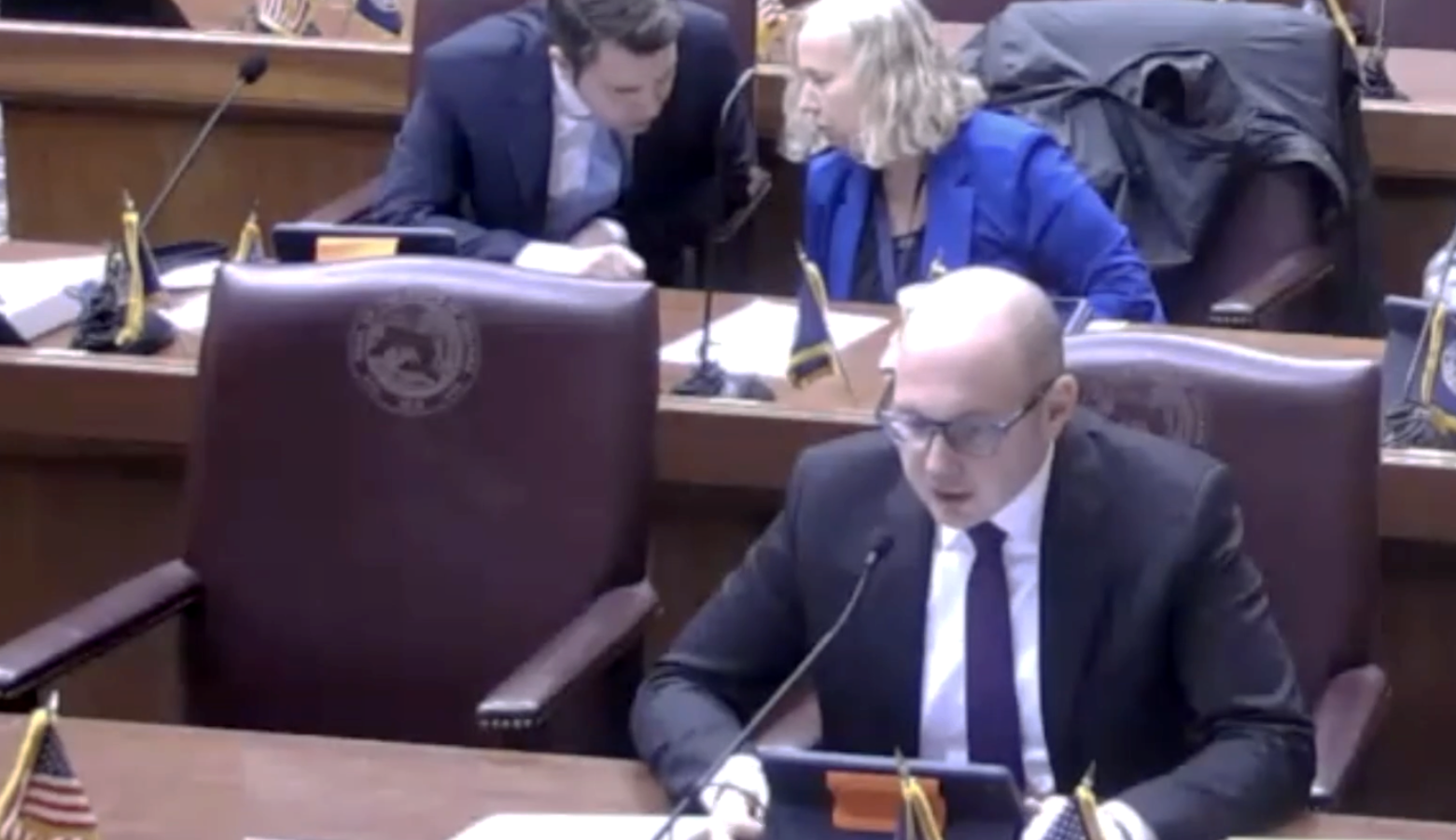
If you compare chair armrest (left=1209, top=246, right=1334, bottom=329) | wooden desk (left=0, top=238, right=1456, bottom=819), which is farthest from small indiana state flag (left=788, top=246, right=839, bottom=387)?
chair armrest (left=1209, top=246, right=1334, bottom=329)

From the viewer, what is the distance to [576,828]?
1.94m

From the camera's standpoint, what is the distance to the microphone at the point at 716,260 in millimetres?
2939

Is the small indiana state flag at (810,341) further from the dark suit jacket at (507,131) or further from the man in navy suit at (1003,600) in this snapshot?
the dark suit jacket at (507,131)

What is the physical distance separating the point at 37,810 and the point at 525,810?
0.37m

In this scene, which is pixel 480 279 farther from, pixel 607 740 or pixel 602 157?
pixel 602 157

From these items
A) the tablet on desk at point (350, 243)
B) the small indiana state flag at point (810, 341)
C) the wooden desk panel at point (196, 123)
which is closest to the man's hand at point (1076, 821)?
the small indiana state flag at point (810, 341)

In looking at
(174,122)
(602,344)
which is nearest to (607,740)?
(602,344)

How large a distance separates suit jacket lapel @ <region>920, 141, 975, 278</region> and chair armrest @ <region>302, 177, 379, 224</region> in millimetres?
926

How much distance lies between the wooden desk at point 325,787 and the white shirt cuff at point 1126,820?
0.39ft

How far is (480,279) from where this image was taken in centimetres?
258

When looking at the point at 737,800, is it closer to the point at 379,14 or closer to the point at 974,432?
the point at 974,432

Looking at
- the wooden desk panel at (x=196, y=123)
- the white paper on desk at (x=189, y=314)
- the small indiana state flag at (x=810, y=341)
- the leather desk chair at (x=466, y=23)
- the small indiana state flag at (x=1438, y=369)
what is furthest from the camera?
the wooden desk panel at (x=196, y=123)

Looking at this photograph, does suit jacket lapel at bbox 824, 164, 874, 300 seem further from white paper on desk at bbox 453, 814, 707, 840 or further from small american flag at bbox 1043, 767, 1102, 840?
small american flag at bbox 1043, 767, 1102, 840

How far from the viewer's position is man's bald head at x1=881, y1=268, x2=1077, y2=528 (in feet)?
6.81
